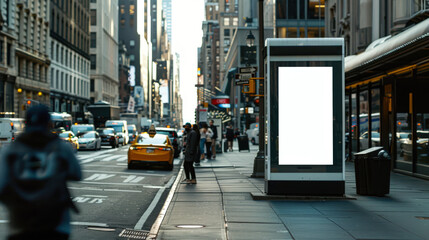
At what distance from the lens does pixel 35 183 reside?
4.20 metres

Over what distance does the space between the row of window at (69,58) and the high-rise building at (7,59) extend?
16.6 meters

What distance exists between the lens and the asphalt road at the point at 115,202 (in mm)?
9297

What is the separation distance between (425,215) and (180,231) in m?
4.47

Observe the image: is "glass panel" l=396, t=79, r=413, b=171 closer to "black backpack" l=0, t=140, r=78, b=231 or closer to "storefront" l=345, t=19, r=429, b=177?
"storefront" l=345, t=19, r=429, b=177

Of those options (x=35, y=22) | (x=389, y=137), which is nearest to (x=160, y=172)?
(x=389, y=137)

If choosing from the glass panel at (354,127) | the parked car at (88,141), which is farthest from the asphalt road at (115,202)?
the parked car at (88,141)

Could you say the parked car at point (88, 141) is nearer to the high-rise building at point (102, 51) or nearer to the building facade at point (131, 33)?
the high-rise building at point (102, 51)

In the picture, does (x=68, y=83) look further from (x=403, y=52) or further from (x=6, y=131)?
(x=403, y=52)

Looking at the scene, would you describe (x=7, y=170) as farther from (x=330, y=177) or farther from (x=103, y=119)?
(x=103, y=119)

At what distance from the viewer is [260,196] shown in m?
12.5

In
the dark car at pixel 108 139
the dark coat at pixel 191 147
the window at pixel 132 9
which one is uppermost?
the window at pixel 132 9

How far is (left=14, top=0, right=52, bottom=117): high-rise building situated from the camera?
2258 inches

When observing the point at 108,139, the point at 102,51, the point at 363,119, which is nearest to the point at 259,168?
the point at 363,119

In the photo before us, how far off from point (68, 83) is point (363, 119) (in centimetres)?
5978
